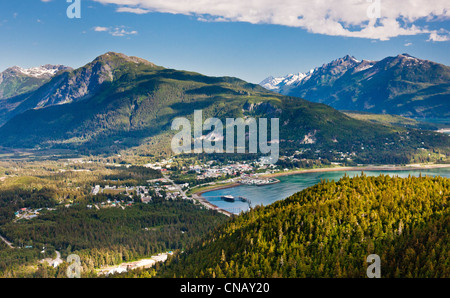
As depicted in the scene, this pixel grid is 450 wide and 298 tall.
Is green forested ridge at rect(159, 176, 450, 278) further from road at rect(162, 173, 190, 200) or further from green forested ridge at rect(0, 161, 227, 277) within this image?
road at rect(162, 173, 190, 200)

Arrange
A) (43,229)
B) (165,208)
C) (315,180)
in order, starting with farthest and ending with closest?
(315,180) < (165,208) < (43,229)

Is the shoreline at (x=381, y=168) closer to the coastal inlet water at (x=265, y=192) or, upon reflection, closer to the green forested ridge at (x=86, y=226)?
the coastal inlet water at (x=265, y=192)

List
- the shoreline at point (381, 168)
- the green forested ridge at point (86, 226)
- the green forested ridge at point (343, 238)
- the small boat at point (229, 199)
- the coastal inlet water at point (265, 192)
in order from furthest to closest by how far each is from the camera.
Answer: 1. the shoreline at point (381, 168)
2. the small boat at point (229, 199)
3. the coastal inlet water at point (265, 192)
4. the green forested ridge at point (86, 226)
5. the green forested ridge at point (343, 238)

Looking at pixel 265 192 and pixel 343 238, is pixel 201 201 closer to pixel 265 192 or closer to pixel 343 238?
pixel 265 192

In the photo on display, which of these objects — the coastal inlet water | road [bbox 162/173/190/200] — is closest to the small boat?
the coastal inlet water

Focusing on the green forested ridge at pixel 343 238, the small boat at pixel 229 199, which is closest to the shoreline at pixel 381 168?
the small boat at pixel 229 199
